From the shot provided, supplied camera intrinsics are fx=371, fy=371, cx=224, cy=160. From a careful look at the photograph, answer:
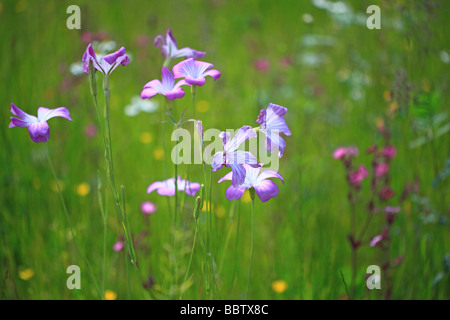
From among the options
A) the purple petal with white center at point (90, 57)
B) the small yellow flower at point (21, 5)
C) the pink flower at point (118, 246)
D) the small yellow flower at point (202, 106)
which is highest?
the small yellow flower at point (21, 5)

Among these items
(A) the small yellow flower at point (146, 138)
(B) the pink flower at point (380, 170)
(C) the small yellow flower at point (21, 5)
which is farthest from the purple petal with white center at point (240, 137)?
(C) the small yellow flower at point (21, 5)

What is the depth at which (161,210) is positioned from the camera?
1808mm

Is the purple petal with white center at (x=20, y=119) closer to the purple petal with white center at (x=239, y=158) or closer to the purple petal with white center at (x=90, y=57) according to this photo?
the purple petal with white center at (x=90, y=57)

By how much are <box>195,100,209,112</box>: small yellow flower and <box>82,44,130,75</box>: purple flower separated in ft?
5.90

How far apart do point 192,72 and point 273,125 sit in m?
0.24

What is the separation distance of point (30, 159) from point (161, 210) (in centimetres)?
75

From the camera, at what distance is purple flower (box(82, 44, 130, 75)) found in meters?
0.82

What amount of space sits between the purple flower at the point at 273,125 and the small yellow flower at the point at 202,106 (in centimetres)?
188

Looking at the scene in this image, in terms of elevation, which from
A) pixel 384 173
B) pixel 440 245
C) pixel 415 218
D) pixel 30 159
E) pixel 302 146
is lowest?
pixel 440 245

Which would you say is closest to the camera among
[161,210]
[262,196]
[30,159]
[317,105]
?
[262,196]

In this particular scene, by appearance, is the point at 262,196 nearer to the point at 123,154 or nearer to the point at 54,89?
the point at 123,154

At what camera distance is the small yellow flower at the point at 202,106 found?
2676 mm

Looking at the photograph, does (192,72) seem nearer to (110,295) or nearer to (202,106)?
(110,295)
